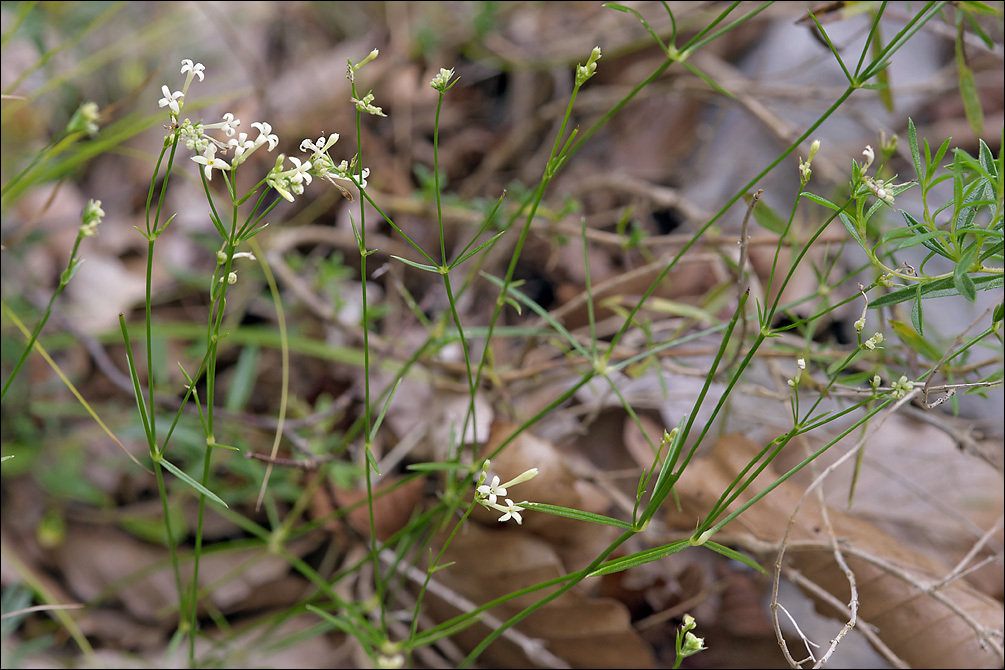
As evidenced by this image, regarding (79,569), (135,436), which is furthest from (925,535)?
(79,569)

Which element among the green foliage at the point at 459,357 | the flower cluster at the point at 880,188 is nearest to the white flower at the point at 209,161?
the green foliage at the point at 459,357

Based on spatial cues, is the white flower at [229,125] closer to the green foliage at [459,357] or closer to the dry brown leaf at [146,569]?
the green foliage at [459,357]

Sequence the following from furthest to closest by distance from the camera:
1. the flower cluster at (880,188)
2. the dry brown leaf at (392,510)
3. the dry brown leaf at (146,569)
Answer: the dry brown leaf at (146,569) < the dry brown leaf at (392,510) < the flower cluster at (880,188)

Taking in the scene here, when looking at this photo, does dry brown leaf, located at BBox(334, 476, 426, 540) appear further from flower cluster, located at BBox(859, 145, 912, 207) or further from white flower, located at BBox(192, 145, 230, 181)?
flower cluster, located at BBox(859, 145, 912, 207)

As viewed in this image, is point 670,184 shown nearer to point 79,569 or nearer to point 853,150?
point 853,150

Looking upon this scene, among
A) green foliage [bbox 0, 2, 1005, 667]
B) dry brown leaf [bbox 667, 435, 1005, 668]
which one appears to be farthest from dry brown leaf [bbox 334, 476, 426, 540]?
dry brown leaf [bbox 667, 435, 1005, 668]

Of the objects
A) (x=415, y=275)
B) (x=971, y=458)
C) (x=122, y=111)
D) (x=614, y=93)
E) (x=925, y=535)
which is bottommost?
(x=925, y=535)

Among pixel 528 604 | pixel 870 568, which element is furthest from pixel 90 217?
pixel 870 568
